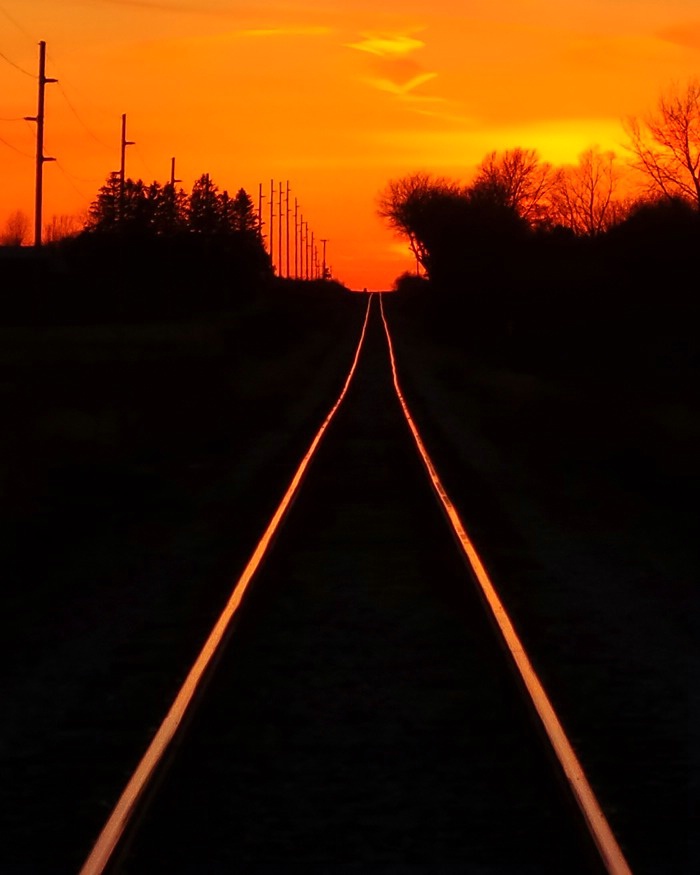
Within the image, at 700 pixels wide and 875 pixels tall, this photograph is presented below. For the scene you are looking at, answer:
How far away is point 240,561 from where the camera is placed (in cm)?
1299

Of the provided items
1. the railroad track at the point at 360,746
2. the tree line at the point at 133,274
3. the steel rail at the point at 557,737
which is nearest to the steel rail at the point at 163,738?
the railroad track at the point at 360,746

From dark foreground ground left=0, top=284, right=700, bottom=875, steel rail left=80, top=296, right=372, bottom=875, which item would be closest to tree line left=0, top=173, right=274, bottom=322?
dark foreground ground left=0, top=284, right=700, bottom=875

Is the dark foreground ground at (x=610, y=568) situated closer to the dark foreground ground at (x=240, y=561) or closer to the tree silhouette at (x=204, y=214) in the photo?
the dark foreground ground at (x=240, y=561)

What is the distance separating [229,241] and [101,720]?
97.4m

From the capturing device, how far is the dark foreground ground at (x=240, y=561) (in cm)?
670

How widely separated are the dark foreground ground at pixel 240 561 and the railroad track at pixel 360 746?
0.19 m

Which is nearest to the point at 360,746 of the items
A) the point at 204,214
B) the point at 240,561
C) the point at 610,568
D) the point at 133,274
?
the point at 240,561

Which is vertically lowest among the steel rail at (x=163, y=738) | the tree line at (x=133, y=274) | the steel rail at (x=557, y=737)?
the steel rail at (x=163, y=738)

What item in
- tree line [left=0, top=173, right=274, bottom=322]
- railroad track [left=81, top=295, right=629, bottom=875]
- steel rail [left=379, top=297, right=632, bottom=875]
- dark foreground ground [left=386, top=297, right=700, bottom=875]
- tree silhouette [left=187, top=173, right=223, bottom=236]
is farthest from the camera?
tree silhouette [left=187, top=173, right=223, bottom=236]

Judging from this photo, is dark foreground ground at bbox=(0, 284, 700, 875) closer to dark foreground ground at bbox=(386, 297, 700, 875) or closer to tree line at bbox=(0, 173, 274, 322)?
dark foreground ground at bbox=(386, 297, 700, 875)

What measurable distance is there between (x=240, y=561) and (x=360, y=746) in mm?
5983

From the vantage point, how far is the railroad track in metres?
5.68

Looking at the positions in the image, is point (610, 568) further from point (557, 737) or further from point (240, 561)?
point (557, 737)

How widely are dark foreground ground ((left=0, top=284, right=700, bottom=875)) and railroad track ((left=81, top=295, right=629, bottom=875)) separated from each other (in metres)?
0.19
